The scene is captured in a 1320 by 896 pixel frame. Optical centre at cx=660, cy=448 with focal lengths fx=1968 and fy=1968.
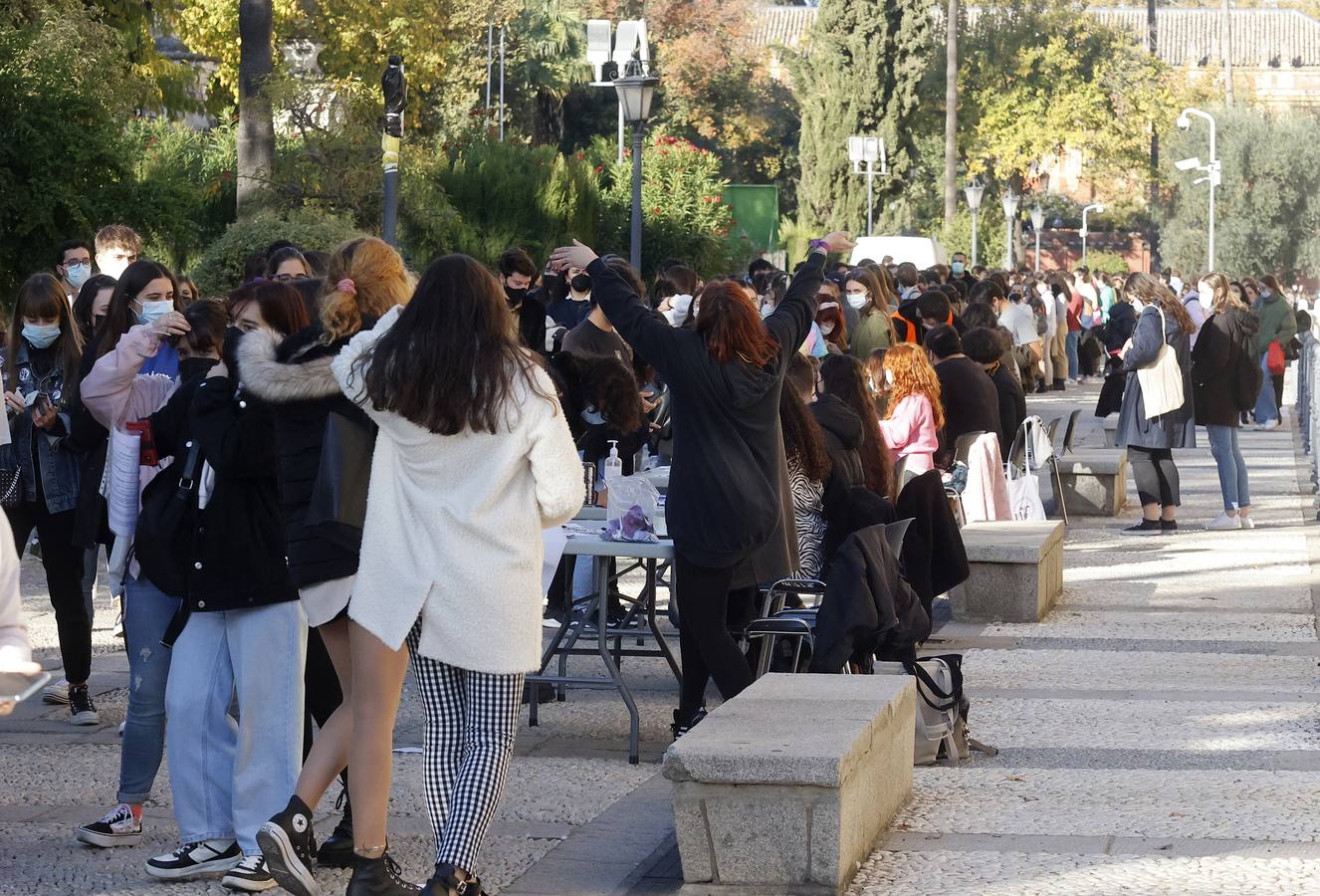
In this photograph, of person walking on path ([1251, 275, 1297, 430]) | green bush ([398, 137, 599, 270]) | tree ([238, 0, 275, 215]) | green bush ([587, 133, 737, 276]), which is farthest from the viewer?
green bush ([587, 133, 737, 276])

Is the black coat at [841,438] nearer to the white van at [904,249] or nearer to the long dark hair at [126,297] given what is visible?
the long dark hair at [126,297]

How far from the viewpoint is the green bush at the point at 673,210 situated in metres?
31.7

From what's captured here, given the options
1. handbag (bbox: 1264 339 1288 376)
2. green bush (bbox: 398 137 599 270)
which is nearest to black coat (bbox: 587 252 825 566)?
handbag (bbox: 1264 339 1288 376)

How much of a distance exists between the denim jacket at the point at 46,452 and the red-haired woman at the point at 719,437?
2.29 meters

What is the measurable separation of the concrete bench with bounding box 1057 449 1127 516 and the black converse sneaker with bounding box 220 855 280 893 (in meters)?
11.5

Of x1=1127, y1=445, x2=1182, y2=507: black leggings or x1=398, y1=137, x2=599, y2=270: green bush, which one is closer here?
x1=1127, y1=445, x2=1182, y2=507: black leggings

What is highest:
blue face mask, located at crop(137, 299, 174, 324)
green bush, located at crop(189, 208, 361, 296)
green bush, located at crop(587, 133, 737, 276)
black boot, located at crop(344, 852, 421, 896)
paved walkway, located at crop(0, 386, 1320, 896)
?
green bush, located at crop(587, 133, 737, 276)

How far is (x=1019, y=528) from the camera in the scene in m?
11.7

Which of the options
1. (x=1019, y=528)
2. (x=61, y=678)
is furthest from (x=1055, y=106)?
(x=61, y=678)

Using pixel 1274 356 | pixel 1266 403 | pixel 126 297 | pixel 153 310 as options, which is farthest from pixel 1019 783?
pixel 1266 403

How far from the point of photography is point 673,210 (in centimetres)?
3173

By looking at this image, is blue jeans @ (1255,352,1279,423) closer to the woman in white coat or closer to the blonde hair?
the blonde hair

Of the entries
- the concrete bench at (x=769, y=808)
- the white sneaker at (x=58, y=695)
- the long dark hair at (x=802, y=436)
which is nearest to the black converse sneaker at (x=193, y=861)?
the concrete bench at (x=769, y=808)

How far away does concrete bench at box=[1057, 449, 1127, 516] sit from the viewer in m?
16.2
